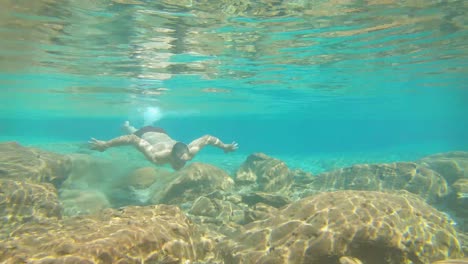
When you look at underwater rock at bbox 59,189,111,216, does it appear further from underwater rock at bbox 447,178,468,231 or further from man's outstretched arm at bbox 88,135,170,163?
underwater rock at bbox 447,178,468,231

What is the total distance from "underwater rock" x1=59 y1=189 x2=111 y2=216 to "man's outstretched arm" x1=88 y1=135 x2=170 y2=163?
1916mm

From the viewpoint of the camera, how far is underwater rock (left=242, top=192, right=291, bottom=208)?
9.14 m

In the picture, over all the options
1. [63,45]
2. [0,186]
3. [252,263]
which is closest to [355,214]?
[252,263]

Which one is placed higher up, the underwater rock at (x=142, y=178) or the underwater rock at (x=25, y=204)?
the underwater rock at (x=25, y=204)

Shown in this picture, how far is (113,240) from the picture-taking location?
4355mm

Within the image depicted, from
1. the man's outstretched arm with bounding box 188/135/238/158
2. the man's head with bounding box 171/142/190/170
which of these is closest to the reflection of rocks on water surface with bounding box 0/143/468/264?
the man's head with bounding box 171/142/190/170

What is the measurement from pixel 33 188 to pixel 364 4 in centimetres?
1239

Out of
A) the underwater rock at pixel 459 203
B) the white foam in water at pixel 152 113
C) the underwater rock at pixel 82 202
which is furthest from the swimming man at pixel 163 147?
the white foam in water at pixel 152 113

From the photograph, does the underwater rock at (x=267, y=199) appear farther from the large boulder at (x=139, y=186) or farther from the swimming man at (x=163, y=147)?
the large boulder at (x=139, y=186)

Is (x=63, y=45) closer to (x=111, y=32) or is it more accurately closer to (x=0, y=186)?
(x=111, y=32)

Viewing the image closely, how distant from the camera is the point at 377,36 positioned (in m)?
15.9

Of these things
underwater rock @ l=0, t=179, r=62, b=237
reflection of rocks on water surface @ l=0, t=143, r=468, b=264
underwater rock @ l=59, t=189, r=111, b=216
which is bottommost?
underwater rock @ l=59, t=189, r=111, b=216

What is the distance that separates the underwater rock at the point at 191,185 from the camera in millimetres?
11234

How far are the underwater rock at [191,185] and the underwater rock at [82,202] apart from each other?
1.79 m
